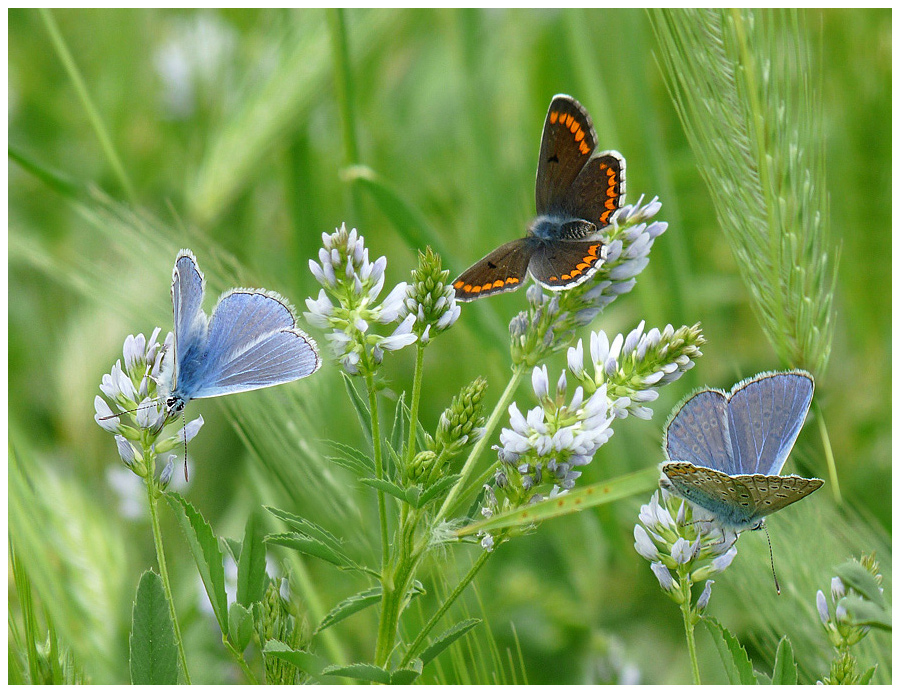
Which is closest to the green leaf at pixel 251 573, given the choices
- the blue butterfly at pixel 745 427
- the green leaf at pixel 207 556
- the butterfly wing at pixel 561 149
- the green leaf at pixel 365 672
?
the green leaf at pixel 207 556

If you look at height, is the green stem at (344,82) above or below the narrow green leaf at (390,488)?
above

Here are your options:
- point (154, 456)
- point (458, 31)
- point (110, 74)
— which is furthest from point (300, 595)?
point (110, 74)

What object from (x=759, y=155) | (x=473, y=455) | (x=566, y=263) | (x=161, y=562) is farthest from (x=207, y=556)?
(x=759, y=155)

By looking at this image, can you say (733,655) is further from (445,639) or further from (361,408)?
(361,408)

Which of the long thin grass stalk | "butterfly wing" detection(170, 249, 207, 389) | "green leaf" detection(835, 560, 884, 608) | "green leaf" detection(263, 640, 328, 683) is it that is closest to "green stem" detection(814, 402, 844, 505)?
A: the long thin grass stalk

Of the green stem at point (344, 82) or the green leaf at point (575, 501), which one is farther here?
the green stem at point (344, 82)

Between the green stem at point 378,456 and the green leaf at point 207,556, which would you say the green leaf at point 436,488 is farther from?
the green leaf at point 207,556

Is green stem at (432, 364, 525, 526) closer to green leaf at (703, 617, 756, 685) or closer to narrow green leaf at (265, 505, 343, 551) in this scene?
narrow green leaf at (265, 505, 343, 551)
